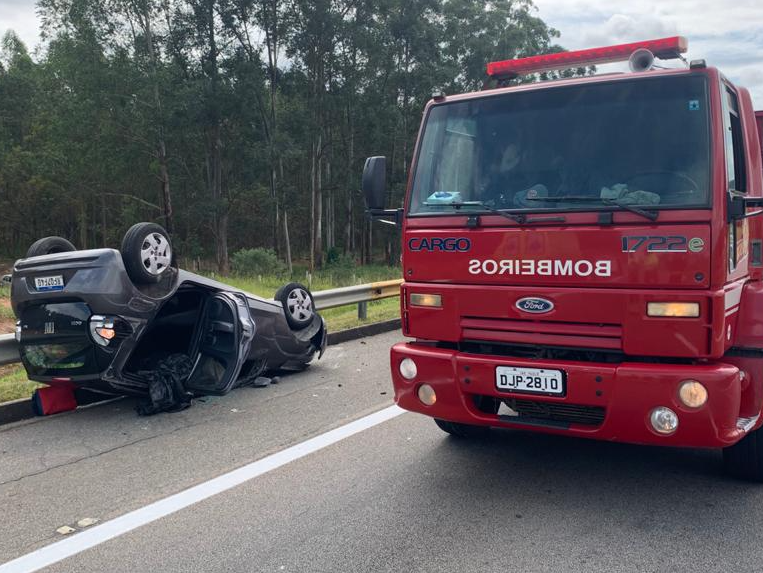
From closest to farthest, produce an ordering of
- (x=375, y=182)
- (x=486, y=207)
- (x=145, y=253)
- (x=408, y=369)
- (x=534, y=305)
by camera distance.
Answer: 1. (x=534, y=305)
2. (x=486, y=207)
3. (x=408, y=369)
4. (x=375, y=182)
5. (x=145, y=253)

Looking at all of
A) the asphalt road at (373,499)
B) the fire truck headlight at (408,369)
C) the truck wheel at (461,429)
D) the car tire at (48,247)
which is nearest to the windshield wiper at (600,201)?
the fire truck headlight at (408,369)

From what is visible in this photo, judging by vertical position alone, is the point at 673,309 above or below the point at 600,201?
below

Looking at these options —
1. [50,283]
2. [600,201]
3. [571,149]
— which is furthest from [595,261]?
[50,283]

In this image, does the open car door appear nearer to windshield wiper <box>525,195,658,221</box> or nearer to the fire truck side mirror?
the fire truck side mirror

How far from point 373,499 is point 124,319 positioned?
2.50 metres

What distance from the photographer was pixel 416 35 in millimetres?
39125

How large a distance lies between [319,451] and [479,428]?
116 centimetres

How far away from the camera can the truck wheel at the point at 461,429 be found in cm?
500

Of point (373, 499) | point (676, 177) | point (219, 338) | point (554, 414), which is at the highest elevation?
point (676, 177)

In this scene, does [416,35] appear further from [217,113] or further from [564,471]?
[564,471]

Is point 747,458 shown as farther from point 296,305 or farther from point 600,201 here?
point 296,305

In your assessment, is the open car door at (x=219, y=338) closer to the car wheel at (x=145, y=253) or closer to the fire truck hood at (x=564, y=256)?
the car wheel at (x=145, y=253)

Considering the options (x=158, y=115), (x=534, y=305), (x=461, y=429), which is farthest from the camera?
(x=158, y=115)

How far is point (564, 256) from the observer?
3852 millimetres
